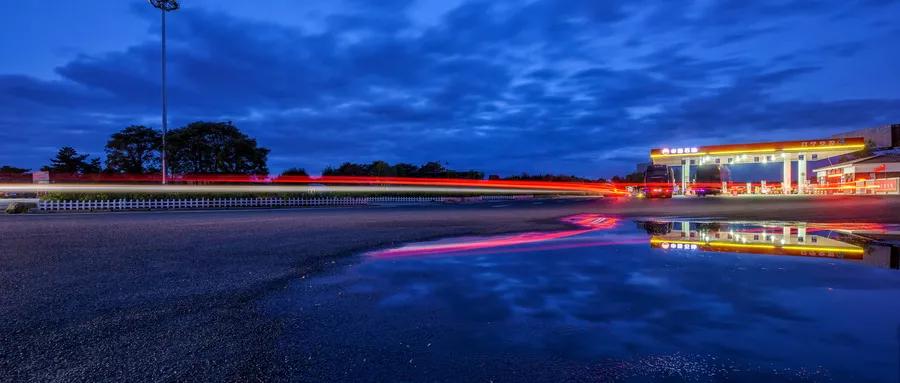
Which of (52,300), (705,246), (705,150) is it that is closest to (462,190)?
(705,150)

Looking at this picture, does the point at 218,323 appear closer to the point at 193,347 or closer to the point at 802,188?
the point at 193,347

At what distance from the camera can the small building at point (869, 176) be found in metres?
41.6

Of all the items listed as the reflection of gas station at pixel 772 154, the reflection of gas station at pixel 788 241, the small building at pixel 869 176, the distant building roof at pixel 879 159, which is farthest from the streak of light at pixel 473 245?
the distant building roof at pixel 879 159

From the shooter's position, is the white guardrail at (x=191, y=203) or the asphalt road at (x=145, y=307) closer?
the asphalt road at (x=145, y=307)

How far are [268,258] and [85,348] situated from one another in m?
3.91

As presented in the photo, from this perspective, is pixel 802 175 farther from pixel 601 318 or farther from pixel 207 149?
pixel 207 149

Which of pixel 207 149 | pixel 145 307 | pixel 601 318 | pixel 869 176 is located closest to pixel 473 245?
pixel 601 318

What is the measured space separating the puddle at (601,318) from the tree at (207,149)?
4617 cm

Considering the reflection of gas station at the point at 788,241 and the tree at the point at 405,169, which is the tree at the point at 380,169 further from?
the reflection of gas station at the point at 788,241

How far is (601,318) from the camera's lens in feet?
12.5

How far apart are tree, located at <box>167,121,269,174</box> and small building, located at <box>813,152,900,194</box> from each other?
58.8m

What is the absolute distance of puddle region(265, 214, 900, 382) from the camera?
279 centimetres

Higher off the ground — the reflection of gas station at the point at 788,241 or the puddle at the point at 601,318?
the reflection of gas station at the point at 788,241

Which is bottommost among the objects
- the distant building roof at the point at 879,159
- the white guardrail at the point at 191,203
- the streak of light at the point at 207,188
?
the white guardrail at the point at 191,203
